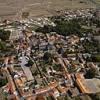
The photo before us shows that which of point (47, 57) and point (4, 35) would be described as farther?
point (4, 35)

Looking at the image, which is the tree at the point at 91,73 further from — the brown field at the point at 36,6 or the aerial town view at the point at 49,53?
the brown field at the point at 36,6

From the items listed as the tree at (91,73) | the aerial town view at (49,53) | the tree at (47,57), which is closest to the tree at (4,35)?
the aerial town view at (49,53)

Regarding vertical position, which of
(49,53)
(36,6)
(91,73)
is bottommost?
(91,73)

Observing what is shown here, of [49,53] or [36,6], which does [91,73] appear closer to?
[49,53]

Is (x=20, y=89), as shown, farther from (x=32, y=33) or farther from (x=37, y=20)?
(x=37, y=20)

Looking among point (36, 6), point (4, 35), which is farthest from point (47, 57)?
point (36, 6)

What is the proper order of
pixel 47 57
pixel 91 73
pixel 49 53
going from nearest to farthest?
1. pixel 91 73
2. pixel 47 57
3. pixel 49 53

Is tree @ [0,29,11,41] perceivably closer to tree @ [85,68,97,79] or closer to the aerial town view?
the aerial town view
